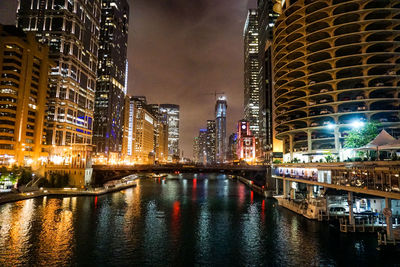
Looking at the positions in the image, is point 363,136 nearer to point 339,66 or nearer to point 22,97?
point 339,66

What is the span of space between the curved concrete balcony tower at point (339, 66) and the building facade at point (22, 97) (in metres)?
97.5

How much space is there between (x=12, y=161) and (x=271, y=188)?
98.6 metres

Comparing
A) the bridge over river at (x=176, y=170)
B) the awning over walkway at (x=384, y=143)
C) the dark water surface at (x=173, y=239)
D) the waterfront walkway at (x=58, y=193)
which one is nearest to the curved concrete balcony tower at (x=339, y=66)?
the bridge over river at (x=176, y=170)

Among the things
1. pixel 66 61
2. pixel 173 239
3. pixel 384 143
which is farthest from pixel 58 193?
pixel 66 61

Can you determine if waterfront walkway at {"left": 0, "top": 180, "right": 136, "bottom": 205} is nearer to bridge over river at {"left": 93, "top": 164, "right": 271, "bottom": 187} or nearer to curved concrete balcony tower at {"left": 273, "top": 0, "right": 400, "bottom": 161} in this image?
bridge over river at {"left": 93, "top": 164, "right": 271, "bottom": 187}

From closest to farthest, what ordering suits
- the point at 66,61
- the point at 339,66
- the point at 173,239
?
1. the point at 173,239
2. the point at 339,66
3. the point at 66,61

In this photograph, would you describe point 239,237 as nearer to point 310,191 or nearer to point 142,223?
point 142,223

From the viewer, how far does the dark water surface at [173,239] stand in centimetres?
2872

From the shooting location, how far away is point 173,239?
3634 cm

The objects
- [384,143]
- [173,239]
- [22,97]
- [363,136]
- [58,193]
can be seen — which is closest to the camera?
[173,239]

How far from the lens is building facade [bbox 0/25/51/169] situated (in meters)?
97.5

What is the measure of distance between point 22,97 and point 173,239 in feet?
332

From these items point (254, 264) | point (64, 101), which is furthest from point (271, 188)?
point (64, 101)

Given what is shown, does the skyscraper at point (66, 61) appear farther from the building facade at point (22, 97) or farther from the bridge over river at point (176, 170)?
the bridge over river at point (176, 170)
